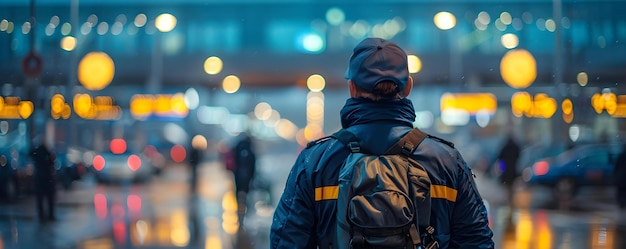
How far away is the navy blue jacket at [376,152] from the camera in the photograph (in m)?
3.31

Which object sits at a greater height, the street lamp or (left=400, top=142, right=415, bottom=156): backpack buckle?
the street lamp

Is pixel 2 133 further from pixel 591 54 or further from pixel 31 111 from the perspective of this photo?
pixel 591 54

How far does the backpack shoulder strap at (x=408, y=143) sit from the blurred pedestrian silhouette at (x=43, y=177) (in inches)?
608

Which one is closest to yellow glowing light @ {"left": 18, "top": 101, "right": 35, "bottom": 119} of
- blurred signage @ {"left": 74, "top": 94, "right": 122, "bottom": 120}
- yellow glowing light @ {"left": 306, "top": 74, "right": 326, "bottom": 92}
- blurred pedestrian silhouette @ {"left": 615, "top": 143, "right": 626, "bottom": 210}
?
blurred signage @ {"left": 74, "top": 94, "right": 122, "bottom": 120}

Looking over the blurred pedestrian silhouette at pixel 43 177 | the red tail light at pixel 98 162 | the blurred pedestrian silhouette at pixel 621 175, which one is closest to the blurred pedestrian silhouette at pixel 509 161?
the blurred pedestrian silhouette at pixel 621 175

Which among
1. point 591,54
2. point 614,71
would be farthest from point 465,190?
point 591,54

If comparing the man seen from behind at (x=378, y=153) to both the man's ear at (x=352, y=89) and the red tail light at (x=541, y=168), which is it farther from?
the red tail light at (x=541, y=168)

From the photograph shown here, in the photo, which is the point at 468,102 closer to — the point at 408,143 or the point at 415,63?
the point at 415,63

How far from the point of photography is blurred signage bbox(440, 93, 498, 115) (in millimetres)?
35469

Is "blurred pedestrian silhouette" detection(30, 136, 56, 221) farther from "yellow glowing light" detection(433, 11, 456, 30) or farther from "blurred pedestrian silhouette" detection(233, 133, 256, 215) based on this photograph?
"yellow glowing light" detection(433, 11, 456, 30)

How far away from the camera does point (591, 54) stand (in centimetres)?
1941

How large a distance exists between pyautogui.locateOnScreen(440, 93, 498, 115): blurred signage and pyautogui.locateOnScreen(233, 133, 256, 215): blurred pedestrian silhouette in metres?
16.4

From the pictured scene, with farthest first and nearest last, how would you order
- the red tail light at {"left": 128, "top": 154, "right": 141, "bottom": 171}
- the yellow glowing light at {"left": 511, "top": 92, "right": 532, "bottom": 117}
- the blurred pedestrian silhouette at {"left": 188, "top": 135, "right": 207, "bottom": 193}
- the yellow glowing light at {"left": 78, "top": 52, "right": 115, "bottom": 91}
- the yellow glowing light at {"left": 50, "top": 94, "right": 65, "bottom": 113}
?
the yellow glowing light at {"left": 511, "top": 92, "right": 532, "bottom": 117}
the red tail light at {"left": 128, "top": 154, "right": 141, "bottom": 171}
the yellow glowing light at {"left": 78, "top": 52, "right": 115, "bottom": 91}
the blurred pedestrian silhouette at {"left": 188, "top": 135, "right": 207, "bottom": 193}
the yellow glowing light at {"left": 50, "top": 94, "right": 65, "bottom": 113}

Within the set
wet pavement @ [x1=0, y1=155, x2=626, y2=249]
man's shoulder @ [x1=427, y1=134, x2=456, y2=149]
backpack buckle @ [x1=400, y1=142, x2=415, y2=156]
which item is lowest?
wet pavement @ [x1=0, y1=155, x2=626, y2=249]
